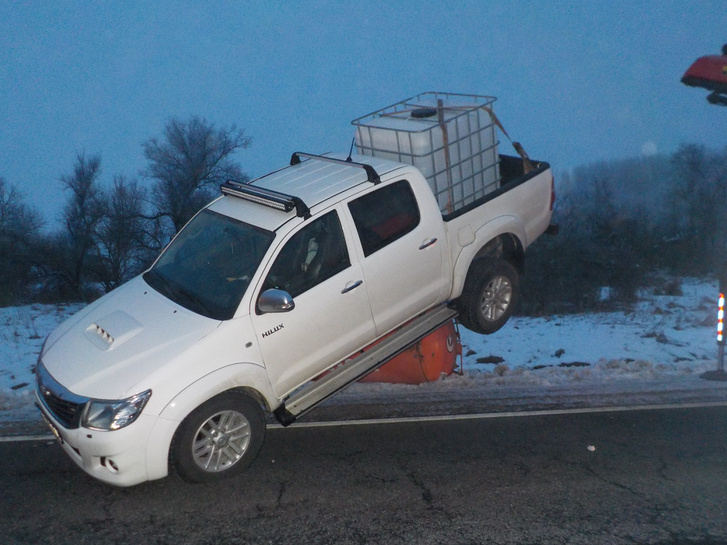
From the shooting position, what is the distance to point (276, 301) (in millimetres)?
5633

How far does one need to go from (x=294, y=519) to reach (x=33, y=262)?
12.3m

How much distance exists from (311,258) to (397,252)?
0.96 meters

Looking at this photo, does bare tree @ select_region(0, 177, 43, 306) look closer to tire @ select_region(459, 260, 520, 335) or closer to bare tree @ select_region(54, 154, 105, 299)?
bare tree @ select_region(54, 154, 105, 299)

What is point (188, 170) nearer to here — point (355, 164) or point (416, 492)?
point (355, 164)

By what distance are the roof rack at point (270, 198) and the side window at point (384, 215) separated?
0.57m

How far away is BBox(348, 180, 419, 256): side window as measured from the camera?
660cm

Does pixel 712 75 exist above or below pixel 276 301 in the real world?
below

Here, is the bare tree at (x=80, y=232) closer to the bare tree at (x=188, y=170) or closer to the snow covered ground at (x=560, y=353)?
the bare tree at (x=188, y=170)

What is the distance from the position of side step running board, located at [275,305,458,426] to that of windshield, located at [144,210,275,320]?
3.51ft

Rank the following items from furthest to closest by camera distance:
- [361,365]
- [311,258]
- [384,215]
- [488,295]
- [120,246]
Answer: [120,246]
[488,295]
[384,215]
[361,365]
[311,258]

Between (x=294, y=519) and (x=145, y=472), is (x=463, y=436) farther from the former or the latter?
(x=145, y=472)

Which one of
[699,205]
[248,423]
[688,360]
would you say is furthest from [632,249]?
[248,423]

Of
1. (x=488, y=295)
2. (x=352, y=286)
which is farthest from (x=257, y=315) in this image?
(x=488, y=295)

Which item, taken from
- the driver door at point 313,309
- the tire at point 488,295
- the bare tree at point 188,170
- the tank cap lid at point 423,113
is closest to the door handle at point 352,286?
the driver door at point 313,309
